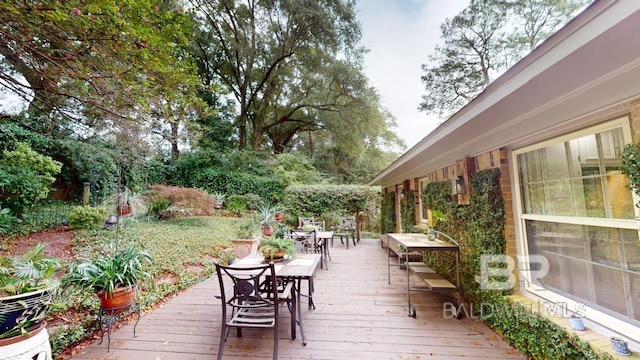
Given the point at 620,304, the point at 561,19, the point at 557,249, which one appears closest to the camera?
the point at 620,304

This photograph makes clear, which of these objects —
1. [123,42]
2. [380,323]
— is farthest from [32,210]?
[380,323]

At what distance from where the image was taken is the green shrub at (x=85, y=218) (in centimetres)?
574

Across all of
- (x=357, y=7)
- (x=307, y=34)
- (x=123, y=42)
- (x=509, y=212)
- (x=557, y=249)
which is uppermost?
(x=357, y=7)

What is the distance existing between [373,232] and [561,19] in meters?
9.77

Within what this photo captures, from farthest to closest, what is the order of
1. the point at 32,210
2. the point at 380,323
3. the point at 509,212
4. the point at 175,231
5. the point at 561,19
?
the point at 561,19 → the point at 175,231 → the point at 32,210 → the point at 380,323 → the point at 509,212

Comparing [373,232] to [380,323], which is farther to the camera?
[373,232]

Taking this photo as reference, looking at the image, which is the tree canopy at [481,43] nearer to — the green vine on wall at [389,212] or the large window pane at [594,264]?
the green vine on wall at [389,212]

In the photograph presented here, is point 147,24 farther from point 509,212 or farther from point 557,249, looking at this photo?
point 557,249

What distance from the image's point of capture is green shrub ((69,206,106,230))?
226 inches

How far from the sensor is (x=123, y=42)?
292cm

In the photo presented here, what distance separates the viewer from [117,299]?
7.86 feet
